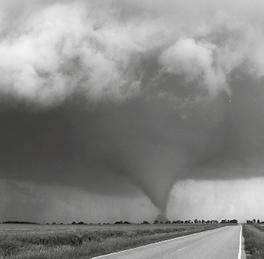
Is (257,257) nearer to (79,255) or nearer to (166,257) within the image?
(166,257)

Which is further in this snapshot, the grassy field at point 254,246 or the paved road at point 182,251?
the grassy field at point 254,246

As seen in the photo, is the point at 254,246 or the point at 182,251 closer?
the point at 182,251

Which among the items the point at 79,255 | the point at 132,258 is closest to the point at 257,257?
the point at 132,258

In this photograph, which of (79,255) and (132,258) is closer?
(132,258)

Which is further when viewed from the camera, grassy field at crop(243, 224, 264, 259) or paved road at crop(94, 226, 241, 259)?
grassy field at crop(243, 224, 264, 259)

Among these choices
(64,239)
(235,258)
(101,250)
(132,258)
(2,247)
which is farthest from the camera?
(64,239)

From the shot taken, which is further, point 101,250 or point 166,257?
point 101,250

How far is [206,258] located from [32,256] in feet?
28.0

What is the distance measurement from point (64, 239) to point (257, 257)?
81.6 feet

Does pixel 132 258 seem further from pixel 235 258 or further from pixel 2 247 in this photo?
pixel 2 247

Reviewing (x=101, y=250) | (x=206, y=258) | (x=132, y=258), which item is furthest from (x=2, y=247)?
(x=206, y=258)

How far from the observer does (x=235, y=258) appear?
2197 centimetres

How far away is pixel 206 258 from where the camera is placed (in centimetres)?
2123

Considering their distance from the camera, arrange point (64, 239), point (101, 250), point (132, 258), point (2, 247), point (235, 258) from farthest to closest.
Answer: point (64, 239), point (2, 247), point (101, 250), point (235, 258), point (132, 258)
